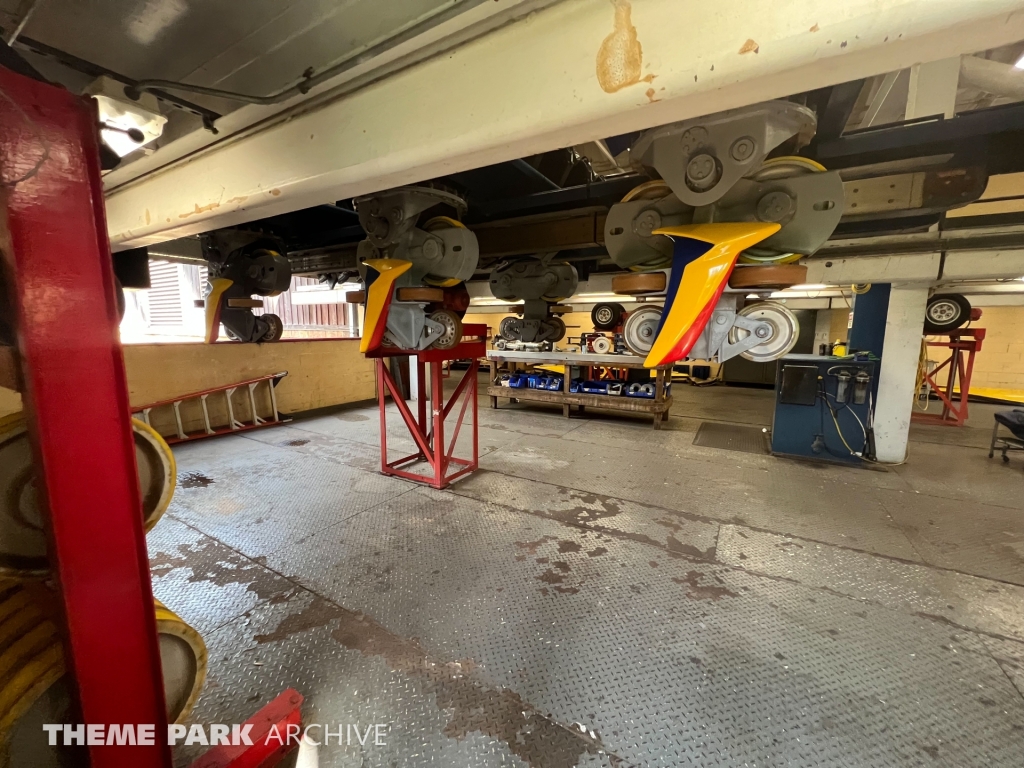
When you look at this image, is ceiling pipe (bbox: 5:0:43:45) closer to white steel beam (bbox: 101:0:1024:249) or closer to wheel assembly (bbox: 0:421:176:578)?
white steel beam (bbox: 101:0:1024:249)

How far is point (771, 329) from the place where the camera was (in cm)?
165

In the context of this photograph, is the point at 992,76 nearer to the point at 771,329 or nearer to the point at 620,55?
the point at 771,329

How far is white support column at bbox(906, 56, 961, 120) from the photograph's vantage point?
1.32m

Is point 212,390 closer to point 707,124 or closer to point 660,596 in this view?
point 660,596

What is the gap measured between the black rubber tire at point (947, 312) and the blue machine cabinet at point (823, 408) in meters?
2.33

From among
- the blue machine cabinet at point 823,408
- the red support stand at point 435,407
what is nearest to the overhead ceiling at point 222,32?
the red support stand at point 435,407

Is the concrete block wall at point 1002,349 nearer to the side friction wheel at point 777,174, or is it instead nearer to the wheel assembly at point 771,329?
the wheel assembly at point 771,329

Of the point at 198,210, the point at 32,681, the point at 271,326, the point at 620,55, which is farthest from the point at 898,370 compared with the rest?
the point at 271,326

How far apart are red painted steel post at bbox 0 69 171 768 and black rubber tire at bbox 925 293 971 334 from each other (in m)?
7.51

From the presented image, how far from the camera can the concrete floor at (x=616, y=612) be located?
1369 mm

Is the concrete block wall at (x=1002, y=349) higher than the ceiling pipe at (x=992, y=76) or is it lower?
lower

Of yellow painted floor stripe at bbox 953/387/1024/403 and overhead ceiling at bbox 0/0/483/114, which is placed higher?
overhead ceiling at bbox 0/0/483/114

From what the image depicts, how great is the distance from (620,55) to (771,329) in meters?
1.33

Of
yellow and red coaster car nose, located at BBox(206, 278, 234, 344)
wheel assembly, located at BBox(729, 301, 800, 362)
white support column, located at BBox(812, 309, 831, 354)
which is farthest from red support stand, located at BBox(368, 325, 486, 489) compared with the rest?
white support column, located at BBox(812, 309, 831, 354)
